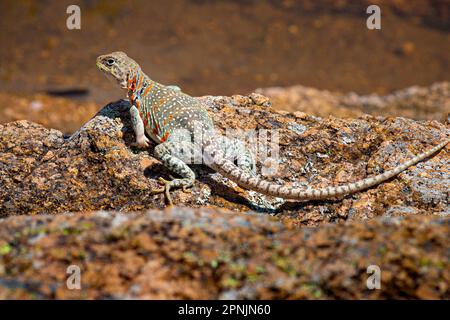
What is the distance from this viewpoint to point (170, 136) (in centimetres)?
535

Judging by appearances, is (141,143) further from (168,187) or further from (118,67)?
(118,67)

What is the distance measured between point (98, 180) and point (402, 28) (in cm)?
1491

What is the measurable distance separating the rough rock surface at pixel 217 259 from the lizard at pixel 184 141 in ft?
4.05

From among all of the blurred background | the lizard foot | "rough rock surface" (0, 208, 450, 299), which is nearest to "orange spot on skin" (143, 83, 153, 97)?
the lizard foot

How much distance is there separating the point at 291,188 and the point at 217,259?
1.70 meters

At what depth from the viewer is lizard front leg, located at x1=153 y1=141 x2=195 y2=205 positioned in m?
4.78

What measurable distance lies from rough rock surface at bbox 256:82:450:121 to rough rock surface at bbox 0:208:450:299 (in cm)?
870

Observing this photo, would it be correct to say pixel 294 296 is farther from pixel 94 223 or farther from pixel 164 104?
pixel 164 104

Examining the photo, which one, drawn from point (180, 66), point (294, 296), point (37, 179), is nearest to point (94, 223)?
point (294, 296)

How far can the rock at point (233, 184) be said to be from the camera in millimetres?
4621

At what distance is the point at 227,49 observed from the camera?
16.1m

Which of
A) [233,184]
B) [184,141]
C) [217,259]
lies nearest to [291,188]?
[233,184]

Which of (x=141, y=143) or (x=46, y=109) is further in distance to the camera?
(x=46, y=109)

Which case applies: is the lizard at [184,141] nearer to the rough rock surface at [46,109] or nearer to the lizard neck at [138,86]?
the lizard neck at [138,86]
